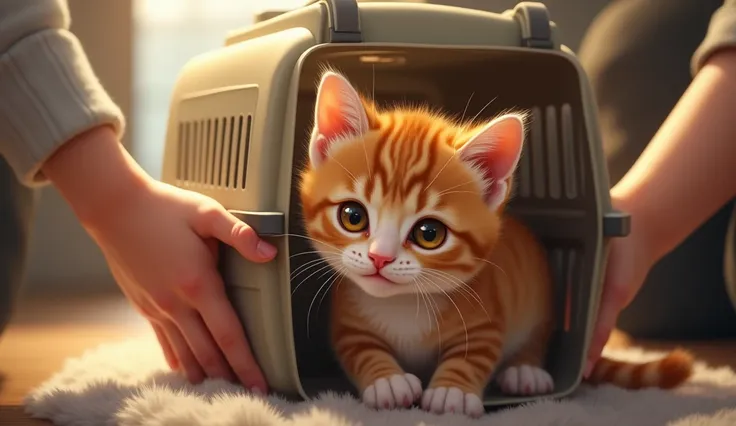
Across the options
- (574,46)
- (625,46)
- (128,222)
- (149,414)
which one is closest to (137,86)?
(574,46)

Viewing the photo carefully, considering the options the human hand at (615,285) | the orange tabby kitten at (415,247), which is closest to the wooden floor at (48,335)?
the orange tabby kitten at (415,247)

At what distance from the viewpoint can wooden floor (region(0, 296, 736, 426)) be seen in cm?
126

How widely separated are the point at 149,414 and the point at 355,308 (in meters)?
0.27

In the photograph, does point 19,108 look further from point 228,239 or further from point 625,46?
point 625,46

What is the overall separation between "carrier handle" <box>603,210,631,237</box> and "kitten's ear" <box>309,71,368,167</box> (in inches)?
11.9

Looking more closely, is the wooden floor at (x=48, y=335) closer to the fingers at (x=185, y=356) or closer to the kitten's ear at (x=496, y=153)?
the fingers at (x=185, y=356)

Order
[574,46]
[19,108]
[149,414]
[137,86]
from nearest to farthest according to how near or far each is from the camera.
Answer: [149,414] → [19,108] → [574,46] → [137,86]

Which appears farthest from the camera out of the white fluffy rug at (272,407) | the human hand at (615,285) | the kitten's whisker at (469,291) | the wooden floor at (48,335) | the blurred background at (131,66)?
the blurred background at (131,66)

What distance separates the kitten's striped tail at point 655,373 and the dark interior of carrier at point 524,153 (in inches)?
3.6

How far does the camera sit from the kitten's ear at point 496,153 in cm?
96

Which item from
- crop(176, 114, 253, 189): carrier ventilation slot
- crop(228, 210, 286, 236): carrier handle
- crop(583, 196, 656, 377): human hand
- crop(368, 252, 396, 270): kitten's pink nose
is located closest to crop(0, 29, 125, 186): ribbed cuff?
crop(176, 114, 253, 189): carrier ventilation slot

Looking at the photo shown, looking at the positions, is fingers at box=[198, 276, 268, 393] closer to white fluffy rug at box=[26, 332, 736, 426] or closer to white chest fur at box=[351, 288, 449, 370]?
white fluffy rug at box=[26, 332, 736, 426]

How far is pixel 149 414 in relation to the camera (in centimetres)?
92

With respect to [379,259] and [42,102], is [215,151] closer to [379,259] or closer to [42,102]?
[42,102]
